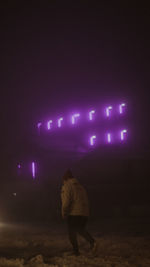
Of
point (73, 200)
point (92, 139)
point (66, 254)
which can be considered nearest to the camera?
point (73, 200)

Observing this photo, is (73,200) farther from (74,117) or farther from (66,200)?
(74,117)

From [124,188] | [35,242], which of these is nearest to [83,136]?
[124,188]

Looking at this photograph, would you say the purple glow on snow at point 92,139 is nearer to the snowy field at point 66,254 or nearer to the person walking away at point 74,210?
the snowy field at point 66,254

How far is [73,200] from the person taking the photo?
6711mm

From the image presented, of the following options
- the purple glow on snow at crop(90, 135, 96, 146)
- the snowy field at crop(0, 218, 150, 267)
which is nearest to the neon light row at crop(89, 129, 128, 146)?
the purple glow on snow at crop(90, 135, 96, 146)

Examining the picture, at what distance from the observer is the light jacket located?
6590 mm

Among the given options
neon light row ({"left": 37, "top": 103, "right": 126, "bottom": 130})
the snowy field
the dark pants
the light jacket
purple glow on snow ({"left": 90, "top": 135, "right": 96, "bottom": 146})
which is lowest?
the snowy field

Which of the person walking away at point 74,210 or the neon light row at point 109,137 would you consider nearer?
the person walking away at point 74,210

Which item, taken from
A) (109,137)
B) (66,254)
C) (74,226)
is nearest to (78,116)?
(109,137)

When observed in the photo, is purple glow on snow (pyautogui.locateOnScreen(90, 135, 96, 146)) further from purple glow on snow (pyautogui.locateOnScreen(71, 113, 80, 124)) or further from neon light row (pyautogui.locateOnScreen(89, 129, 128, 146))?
purple glow on snow (pyautogui.locateOnScreen(71, 113, 80, 124))

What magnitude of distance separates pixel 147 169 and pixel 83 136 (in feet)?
29.8

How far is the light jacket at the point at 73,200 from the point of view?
6590mm

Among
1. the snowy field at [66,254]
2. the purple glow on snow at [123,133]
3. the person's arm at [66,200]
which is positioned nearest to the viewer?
the snowy field at [66,254]

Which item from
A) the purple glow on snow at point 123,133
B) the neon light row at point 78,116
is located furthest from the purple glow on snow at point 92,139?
the purple glow on snow at point 123,133
